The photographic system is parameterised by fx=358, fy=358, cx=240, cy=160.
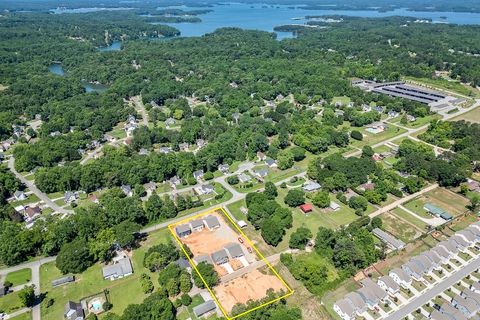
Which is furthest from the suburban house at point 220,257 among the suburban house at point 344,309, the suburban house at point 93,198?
the suburban house at point 93,198

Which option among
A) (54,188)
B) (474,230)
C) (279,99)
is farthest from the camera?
(279,99)

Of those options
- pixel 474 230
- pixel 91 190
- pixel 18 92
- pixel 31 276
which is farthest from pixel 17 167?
pixel 474 230

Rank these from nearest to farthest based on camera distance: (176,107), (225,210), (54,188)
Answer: (225,210), (54,188), (176,107)

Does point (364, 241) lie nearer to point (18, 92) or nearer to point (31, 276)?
point (31, 276)

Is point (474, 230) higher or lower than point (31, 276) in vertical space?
higher

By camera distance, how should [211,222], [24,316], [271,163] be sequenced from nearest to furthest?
[24,316] → [211,222] → [271,163]

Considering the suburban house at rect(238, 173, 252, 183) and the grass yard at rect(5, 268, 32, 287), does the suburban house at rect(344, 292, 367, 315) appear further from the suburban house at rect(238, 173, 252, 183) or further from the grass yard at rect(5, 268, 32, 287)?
the grass yard at rect(5, 268, 32, 287)

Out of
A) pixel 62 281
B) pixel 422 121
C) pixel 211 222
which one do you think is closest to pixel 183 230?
pixel 211 222

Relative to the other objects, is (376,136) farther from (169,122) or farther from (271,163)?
(169,122)
